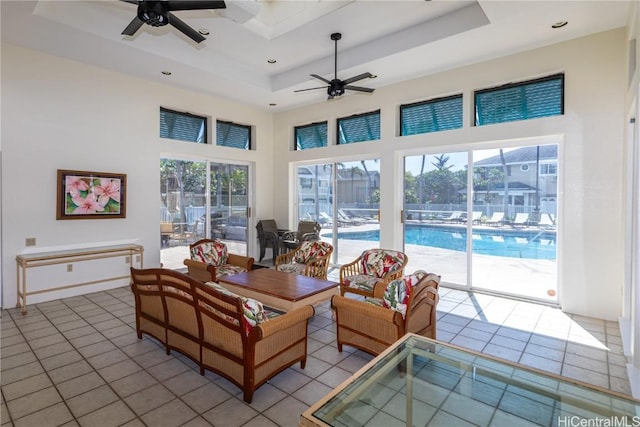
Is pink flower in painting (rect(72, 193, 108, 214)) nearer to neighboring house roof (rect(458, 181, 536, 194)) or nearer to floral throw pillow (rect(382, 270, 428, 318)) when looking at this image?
floral throw pillow (rect(382, 270, 428, 318))

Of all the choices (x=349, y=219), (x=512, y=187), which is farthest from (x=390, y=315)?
(x=349, y=219)

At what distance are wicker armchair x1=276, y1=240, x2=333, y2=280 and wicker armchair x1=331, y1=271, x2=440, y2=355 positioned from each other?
163 centimetres

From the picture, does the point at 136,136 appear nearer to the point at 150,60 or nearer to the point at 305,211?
the point at 150,60

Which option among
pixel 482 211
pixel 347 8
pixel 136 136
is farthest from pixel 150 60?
pixel 482 211

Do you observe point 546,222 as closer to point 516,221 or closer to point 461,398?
point 516,221

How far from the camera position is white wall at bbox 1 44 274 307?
170 inches

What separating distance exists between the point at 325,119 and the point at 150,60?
332cm

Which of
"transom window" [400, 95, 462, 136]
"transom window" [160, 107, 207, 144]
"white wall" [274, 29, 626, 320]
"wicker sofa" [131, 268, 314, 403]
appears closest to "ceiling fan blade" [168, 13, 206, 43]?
"wicker sofa" [131, 268, 314, 403]

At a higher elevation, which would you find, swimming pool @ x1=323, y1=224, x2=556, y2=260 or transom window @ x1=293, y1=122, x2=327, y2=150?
transom window @ x1=293, y1=122, x2=327, y2=150

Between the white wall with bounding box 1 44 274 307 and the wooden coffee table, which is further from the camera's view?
the white wall with bounding box 1 44 274 307

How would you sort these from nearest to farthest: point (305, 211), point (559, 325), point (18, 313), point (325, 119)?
point (559, 325) < point (18, 313) < point (325, 119) < point (305, 211)

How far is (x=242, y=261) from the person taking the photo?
4.84 meters

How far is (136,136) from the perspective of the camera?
547 centimetres

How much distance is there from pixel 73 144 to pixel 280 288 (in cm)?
390
